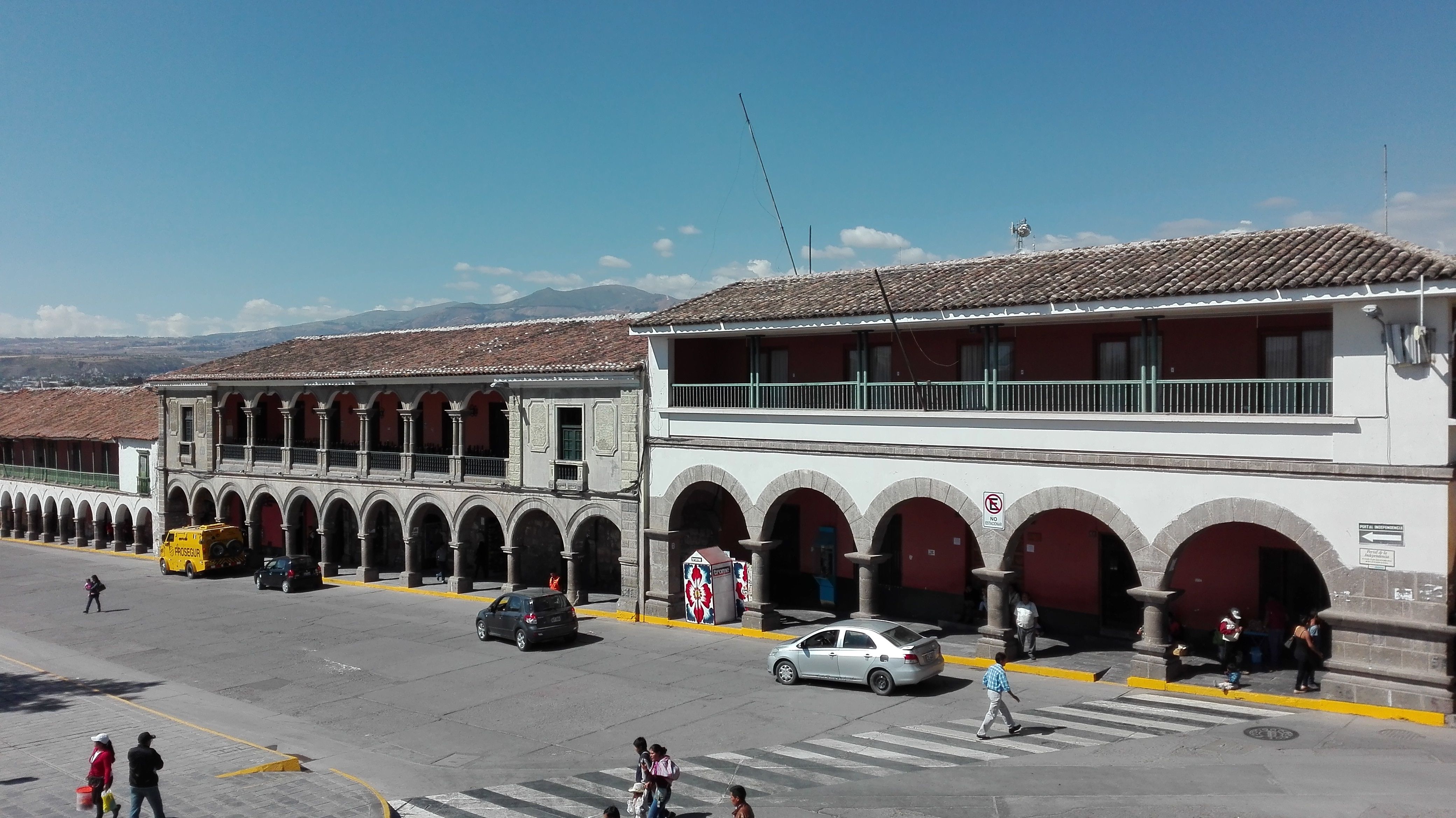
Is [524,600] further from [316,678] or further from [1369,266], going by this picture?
[1369,266]

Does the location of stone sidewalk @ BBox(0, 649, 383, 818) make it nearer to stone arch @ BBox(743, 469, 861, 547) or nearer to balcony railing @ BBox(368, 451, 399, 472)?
stone arch @ BBox(743, 469, 861, 547)

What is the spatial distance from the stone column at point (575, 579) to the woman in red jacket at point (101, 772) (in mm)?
17176

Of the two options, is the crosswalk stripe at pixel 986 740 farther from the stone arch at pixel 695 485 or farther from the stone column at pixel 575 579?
the stone column at pixel 575 579

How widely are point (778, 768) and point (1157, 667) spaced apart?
27.6 ft

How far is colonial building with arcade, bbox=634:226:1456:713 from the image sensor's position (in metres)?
17.3

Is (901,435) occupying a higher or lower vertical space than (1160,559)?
higher

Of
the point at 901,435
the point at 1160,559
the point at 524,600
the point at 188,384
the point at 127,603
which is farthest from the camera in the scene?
the point at 188,384

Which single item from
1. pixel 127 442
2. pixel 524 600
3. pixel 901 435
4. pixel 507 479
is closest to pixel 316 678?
pixel 524 600

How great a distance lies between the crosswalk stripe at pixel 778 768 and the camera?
50.9 feet

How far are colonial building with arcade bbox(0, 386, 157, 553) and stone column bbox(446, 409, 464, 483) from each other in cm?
2059

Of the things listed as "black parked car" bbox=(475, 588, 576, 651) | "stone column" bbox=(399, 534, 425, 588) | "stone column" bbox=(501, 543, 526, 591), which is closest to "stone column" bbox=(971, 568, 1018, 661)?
"black parked car" bbox=(475, 588, 576, 651)

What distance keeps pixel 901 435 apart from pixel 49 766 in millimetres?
17520

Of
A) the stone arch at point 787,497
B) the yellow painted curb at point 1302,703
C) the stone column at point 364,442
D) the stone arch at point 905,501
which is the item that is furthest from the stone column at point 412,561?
the yellow painted curb at point 1302,703

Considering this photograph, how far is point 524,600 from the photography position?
85.6ft
